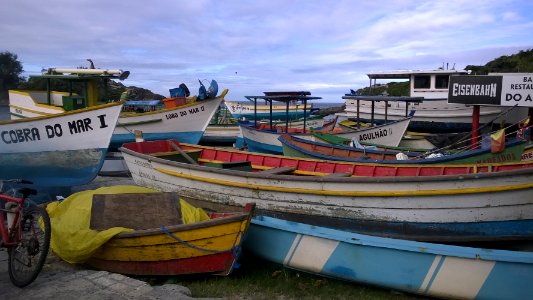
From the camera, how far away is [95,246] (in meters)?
5.11

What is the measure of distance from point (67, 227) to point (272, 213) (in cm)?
333

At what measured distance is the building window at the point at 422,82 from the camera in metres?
20.0

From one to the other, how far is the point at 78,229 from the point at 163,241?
1.10m

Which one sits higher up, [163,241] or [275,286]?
[163,241]

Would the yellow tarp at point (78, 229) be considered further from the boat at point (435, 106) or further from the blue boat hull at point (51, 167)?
the boat at point (435, 106)

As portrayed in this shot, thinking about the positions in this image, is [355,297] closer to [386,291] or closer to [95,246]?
[386,291]

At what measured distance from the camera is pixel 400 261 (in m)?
5.03

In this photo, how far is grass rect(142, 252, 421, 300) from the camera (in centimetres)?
502

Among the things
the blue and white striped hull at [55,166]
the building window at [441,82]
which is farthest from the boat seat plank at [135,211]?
the building window at [441,82]

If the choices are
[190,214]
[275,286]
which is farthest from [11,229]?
[275,286]

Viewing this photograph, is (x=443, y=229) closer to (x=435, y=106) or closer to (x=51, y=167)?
(x=51, y=167)

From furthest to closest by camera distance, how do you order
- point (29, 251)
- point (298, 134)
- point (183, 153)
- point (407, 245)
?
point (298, 134) → point (183, 153) → point (407, 245) → point (29, 251)

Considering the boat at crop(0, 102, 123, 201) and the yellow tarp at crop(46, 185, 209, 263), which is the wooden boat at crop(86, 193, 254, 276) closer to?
the yellow tarp at crop(46, 185, 209, 263)

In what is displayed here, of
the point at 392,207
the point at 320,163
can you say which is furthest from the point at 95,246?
the point at 320,163
